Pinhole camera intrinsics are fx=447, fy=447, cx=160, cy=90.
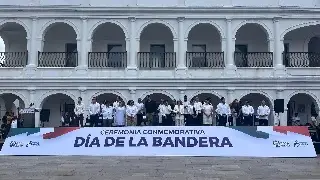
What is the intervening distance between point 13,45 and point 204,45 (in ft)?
40.5

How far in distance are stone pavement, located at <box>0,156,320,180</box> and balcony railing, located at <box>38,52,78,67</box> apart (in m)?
12.4

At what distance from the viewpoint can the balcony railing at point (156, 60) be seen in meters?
26.7

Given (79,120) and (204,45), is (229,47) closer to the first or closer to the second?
(204,45)

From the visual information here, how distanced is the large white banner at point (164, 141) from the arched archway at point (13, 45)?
40.3 feet

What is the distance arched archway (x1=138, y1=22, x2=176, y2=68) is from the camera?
2719cm

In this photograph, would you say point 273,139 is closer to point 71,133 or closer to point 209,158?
point 209,158

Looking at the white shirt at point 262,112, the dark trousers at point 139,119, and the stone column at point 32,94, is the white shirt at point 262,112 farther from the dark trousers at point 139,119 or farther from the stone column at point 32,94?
the stone column at point 32,94

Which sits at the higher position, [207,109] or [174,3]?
[174,3]

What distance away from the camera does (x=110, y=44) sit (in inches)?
1121

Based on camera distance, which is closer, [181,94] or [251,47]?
[181,94]

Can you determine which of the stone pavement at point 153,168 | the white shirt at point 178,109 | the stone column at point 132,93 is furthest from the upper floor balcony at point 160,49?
the stone pavement at point 153,168

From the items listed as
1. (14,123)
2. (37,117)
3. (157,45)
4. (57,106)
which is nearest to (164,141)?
(14,123)

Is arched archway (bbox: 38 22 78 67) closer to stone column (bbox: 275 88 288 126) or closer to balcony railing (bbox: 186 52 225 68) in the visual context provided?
balcony railing (bbox: 186 52 225 68)

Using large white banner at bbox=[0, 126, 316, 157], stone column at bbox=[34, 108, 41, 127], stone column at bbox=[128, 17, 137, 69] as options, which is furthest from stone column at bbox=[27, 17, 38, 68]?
large white banner at bbox=[0, 126, 316, 157]
